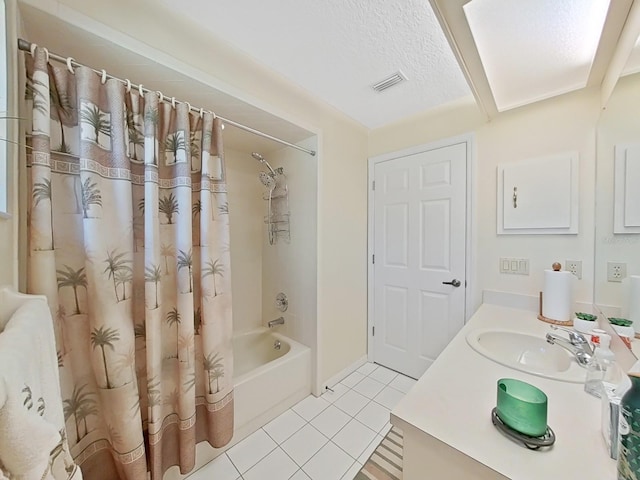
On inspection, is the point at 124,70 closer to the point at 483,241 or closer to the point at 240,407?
the point at 240,407

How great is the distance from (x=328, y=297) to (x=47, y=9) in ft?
6.59

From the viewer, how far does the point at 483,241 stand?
1771 mm

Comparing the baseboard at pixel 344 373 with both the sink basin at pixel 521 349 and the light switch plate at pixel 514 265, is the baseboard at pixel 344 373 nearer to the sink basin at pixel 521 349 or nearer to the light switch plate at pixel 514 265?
the sink basin at pixel 521 349

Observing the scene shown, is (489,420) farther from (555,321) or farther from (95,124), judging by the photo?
(95,124)

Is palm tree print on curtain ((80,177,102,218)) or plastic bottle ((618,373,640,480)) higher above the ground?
palm tree print on curtain ((80,177,102,218))

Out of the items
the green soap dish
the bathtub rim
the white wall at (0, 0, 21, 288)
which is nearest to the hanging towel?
the white wall at (0, 0, 21, 288)

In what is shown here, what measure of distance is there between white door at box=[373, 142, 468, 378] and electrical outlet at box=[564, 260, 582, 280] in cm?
56

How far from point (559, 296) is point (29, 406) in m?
2.11

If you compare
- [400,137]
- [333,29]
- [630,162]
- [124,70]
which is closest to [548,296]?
[630,162]

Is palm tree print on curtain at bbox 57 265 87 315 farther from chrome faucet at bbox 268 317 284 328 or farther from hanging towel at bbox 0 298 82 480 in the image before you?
chrome faucet at bbox 268 317 284 328

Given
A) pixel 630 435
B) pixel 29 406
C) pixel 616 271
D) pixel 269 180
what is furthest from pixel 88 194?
pixel 616 271

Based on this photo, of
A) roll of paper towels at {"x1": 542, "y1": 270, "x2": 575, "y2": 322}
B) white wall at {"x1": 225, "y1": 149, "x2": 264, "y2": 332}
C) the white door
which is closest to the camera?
roll of paper towels at {"x1": 542, "y1": 270, "x2": 575, "y2": 322}

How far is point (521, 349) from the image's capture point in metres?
1.22

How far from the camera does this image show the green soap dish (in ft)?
1.93
